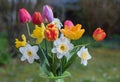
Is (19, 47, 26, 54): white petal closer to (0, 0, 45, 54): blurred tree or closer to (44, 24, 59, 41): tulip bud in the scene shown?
(44, 24, 59, 41): tulip bud

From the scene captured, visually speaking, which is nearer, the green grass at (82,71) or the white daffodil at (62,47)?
the white daffodil at (62,47)

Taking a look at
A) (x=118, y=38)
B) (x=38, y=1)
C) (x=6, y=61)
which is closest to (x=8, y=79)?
(x=6, y=61)

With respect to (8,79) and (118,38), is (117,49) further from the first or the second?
(8,79)

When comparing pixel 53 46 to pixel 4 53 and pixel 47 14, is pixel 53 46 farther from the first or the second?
pixel 4 53

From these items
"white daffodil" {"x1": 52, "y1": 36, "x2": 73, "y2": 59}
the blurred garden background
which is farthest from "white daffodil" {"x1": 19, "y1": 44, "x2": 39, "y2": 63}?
the blurred garden background

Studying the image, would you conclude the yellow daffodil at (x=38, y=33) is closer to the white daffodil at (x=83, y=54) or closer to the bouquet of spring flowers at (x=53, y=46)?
the bouquet of spring flowers at (x=53, y=46)

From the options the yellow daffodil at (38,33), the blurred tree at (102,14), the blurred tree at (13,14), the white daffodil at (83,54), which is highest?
the yellow daffodil at (38,33)

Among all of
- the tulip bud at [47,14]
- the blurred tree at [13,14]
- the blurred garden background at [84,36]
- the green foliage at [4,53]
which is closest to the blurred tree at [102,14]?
the blurred garden background at [84,36]
